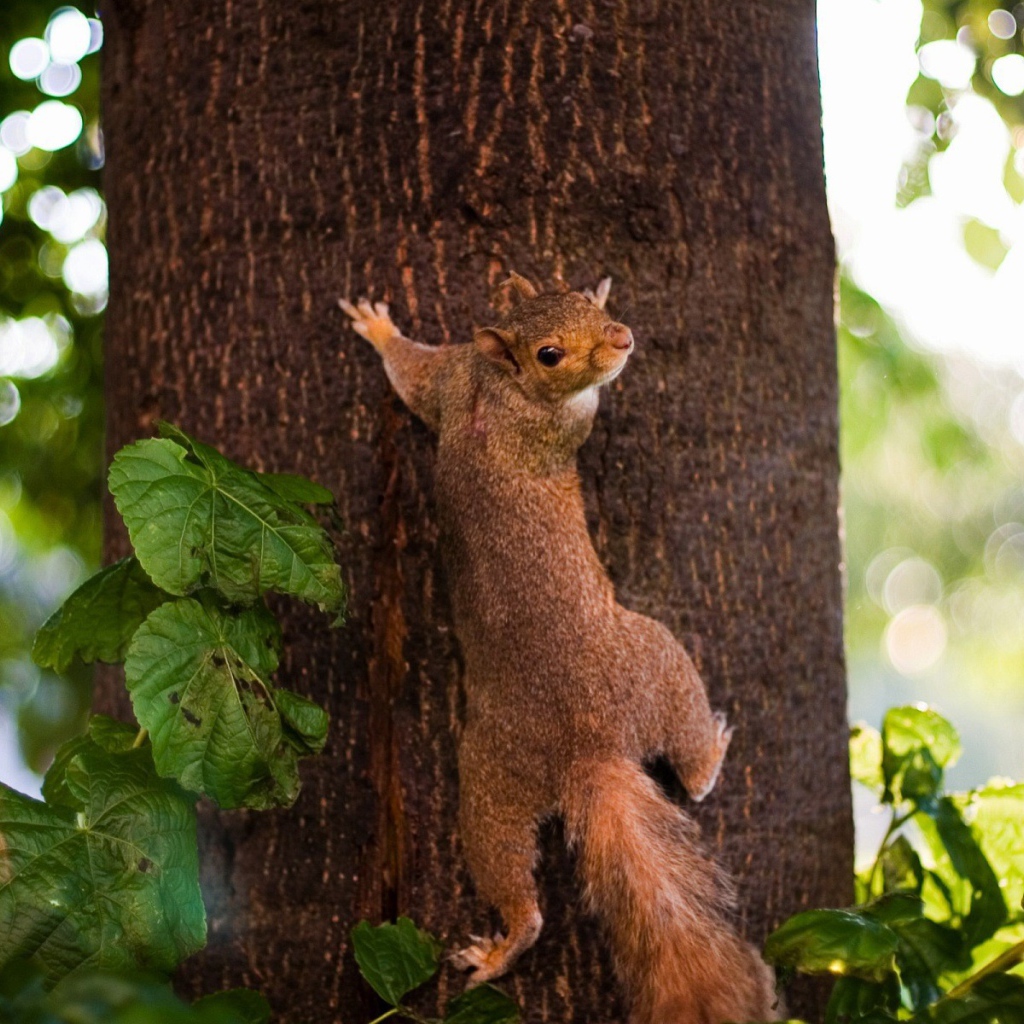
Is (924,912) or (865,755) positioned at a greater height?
(865,755)

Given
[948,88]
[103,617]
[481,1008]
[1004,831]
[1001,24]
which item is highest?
[1001,24]

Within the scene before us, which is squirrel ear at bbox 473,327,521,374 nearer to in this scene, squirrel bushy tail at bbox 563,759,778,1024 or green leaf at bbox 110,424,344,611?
green leaf at bbox 110,424,344,611

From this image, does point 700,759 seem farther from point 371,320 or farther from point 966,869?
point 371,320

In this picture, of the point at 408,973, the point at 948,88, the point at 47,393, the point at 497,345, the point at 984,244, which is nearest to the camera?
the point at 408,973

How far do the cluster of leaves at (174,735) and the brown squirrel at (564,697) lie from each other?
269mm

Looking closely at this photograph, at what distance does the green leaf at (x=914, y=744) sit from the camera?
211 centimetres

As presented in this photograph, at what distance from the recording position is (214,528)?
5.08ft

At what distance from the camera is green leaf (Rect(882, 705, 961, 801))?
2.11 m

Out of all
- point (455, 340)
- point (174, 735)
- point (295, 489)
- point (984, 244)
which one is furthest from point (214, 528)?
point (984, 244)

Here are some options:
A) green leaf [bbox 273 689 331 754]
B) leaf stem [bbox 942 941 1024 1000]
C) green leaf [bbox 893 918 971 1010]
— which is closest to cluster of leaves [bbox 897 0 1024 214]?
green leaf [bbox 893 918 971 1010]

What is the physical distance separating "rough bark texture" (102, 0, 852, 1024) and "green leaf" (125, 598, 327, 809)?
0.21 m

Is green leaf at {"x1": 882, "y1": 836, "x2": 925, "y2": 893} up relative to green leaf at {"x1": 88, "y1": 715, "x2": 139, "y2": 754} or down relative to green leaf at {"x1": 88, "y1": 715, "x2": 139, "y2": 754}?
down

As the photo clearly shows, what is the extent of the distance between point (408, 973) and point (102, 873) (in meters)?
0.43

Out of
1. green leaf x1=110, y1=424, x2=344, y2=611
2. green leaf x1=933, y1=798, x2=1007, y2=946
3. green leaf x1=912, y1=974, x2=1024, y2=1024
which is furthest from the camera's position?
green leaf x1=933, y1=798, x2=1007, y2=946
